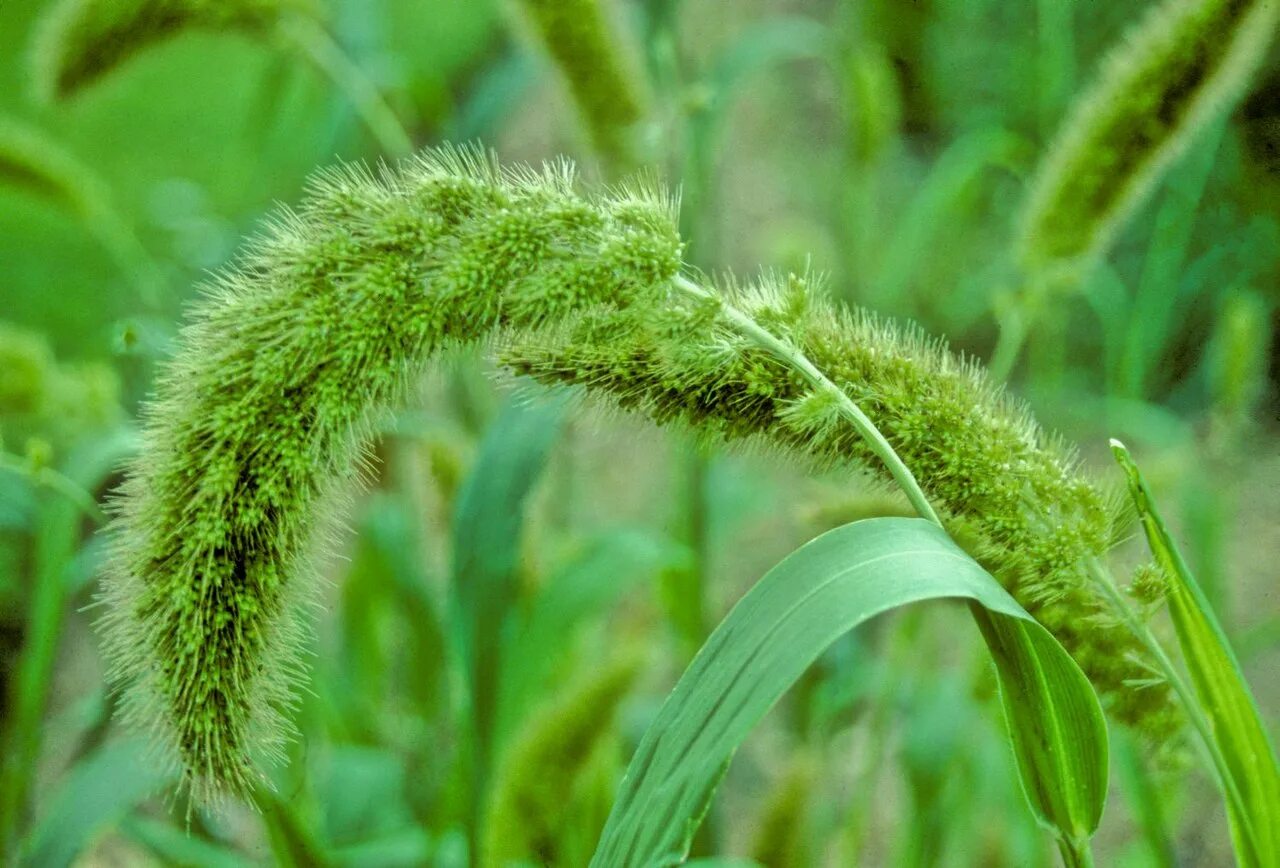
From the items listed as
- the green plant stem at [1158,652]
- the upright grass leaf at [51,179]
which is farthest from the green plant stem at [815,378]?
the upright grass leaf at [51,179]

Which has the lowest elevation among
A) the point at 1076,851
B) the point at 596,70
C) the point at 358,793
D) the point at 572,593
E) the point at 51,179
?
the point at 1076,851

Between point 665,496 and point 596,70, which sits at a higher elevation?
point 596,70

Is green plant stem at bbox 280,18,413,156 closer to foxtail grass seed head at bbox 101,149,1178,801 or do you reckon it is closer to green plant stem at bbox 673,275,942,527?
foxtail grass seed head at bbox 101,149,1178,801

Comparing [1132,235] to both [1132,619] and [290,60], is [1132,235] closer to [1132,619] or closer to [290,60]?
[1132,619]

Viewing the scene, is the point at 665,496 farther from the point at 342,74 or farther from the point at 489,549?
the point at 489,549

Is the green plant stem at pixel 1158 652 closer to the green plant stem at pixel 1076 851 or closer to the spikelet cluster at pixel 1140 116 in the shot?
the green plant stem at pixel 1076 851

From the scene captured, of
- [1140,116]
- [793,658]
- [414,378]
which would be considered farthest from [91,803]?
[1140,116]

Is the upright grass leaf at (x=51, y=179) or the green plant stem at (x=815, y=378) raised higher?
the upright grass leaf at (x=51, y=179)
